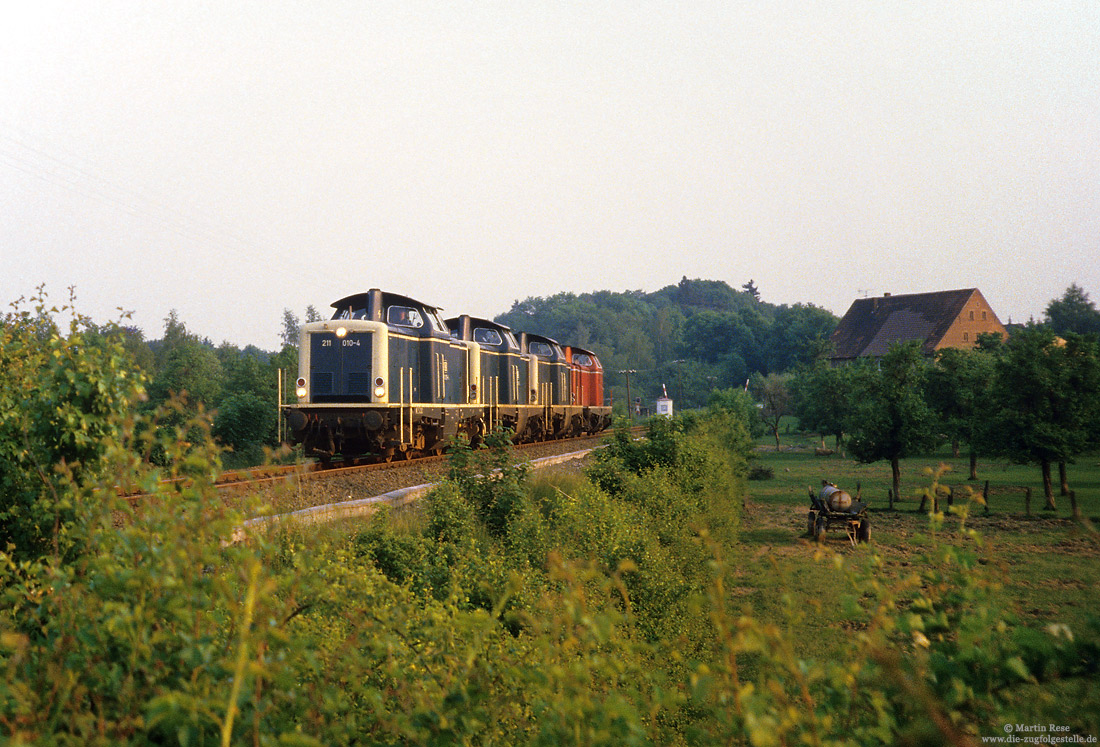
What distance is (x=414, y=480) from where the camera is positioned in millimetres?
16391

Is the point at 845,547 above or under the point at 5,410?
under

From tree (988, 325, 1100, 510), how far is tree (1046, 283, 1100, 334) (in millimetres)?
60762

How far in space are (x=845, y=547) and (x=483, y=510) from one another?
10.7 m

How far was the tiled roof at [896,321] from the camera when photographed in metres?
70.8

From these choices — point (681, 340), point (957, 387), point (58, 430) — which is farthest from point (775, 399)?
point (681, 340)

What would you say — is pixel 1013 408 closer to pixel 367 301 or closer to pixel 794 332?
pixel 367 301

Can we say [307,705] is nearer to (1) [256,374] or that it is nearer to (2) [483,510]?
(2) [483,510]

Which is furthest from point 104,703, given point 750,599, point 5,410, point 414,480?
point 414,480

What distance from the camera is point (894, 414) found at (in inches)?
971

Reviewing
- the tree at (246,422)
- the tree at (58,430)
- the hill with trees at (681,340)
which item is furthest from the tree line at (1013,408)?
the hill with trees at (681,340)

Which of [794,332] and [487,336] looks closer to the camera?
[487,336]

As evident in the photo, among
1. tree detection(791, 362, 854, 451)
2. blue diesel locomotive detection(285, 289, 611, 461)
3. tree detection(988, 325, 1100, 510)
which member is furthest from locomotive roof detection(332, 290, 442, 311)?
tree detection(791, 362, 854, 451)

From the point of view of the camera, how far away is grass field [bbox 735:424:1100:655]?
37.4 feet

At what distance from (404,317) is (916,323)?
6610cm
